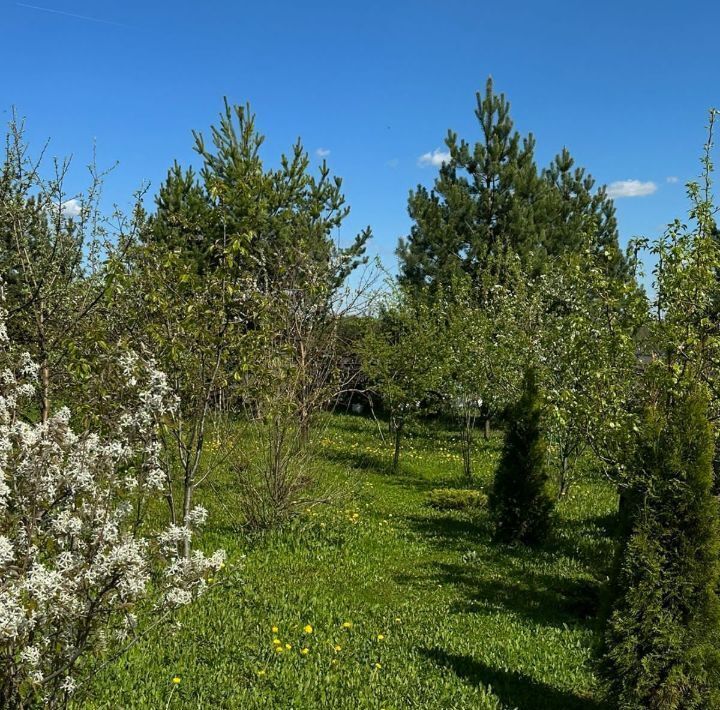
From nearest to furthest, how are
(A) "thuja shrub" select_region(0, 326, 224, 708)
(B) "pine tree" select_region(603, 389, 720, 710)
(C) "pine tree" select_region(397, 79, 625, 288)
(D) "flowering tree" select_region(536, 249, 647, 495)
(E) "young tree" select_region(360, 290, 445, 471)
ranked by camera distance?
(A) "thuja shrub" select_region(0, 326, 224, 708) < (B) "pine tree" select_region(603, 389, 720, 710) < (D) "flowering tree" select_region(536, 249, 647, 495) < (E) "young tree" select_region(360, 290, 445, 471) < (C) "pine tree" select_region(397, 79, 625, 288)

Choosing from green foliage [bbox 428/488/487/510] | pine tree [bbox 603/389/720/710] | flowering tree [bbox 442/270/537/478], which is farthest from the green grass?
flowering tree [bbox 442/270/537/478]

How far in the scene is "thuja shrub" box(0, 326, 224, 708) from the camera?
10.3 ft

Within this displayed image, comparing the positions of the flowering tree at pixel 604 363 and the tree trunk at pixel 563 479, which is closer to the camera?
the flowering tree at pixel 604 363

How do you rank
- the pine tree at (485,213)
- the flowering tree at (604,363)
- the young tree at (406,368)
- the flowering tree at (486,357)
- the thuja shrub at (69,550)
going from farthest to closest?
the pine tree at (485,213) → the young tree at (406,368) → the flowering tree at (486,357) → the flowering tree at (604,363) → the thuja shrub at (69,550)

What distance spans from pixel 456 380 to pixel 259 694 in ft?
44.2

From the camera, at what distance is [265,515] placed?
9.71 m

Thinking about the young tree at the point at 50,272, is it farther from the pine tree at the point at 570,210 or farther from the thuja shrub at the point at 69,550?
the pine tree at the point at 570,210

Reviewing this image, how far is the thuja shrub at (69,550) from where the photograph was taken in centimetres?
314

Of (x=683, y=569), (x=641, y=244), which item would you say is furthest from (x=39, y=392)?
(x=641, y=244)

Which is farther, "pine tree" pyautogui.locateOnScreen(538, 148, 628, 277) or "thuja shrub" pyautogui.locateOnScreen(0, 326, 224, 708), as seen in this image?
"pine tree" pyautogui.locateOnScreen(538, 148, 628, 277)

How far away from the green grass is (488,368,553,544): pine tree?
0.38m

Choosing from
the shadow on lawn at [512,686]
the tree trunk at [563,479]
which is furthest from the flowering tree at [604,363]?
the tree trunk at [563,479]

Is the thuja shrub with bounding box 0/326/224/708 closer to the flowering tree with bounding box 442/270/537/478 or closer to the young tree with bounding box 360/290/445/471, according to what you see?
the flowering tree with bounding box 442/270/537/478

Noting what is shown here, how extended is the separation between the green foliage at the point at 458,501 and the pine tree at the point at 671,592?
785 centimetres
